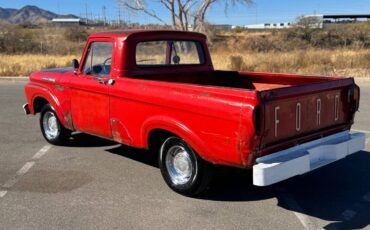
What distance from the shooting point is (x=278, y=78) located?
5.96m

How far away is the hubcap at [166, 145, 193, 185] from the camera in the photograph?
4.79 m

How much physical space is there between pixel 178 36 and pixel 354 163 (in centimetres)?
291

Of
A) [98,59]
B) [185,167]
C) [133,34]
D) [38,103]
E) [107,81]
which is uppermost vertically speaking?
[133,34]

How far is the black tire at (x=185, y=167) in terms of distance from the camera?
461 cm

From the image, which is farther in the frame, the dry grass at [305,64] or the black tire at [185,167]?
the dry grass at [305,64]

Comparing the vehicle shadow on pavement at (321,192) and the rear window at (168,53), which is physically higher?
the rear window at (168,53)

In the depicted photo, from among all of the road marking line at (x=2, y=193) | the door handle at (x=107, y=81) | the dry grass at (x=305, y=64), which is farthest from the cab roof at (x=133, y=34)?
the dry grass at (x=305, y=64)

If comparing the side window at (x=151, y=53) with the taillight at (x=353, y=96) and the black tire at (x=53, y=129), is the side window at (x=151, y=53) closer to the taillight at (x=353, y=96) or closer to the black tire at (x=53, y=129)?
the black tire at (x=53, y=129)

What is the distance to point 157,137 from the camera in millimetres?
5125

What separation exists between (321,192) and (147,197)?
1.90m

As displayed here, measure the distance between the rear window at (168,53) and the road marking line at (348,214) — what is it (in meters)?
2.94

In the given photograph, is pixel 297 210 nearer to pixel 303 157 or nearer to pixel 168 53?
pixel 303 157

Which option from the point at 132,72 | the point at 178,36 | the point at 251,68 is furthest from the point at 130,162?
the point at 251,68

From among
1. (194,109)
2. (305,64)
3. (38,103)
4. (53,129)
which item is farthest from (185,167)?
(305,64)
